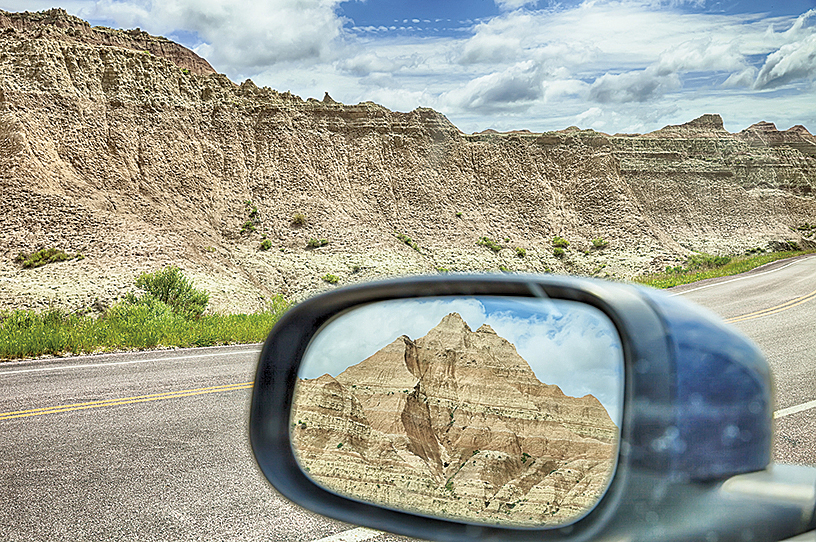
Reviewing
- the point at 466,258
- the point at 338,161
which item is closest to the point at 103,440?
the point at 466,258

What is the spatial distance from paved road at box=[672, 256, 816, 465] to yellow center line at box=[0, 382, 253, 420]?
549 centimetres

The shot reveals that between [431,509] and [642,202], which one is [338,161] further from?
[431,509]

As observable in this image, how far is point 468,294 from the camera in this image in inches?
82.0

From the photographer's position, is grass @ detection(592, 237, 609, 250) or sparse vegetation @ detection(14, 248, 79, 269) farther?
grass @ detection(592, 237, 609, 250)

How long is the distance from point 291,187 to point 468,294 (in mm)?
41691

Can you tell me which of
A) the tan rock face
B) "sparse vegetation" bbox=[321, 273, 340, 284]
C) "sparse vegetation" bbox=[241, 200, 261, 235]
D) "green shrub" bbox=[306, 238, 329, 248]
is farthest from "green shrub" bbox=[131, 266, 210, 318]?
the tan rock face

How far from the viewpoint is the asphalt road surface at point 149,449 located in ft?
11.5

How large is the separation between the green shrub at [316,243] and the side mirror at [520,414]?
119 ft

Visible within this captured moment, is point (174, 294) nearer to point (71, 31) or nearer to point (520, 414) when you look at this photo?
point (520, 414)

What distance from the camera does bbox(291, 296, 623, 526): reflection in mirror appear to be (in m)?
1.63

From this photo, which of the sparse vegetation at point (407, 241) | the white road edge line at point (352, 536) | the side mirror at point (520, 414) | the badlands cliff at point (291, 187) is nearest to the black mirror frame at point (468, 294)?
the side mirror at point (520, 414)

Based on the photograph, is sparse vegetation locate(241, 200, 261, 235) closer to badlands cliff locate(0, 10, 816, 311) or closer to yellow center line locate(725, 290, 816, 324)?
badlands cliff locate(0, 10, 816, 311)

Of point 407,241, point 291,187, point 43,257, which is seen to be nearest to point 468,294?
point 43,257

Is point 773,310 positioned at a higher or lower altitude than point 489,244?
lower
